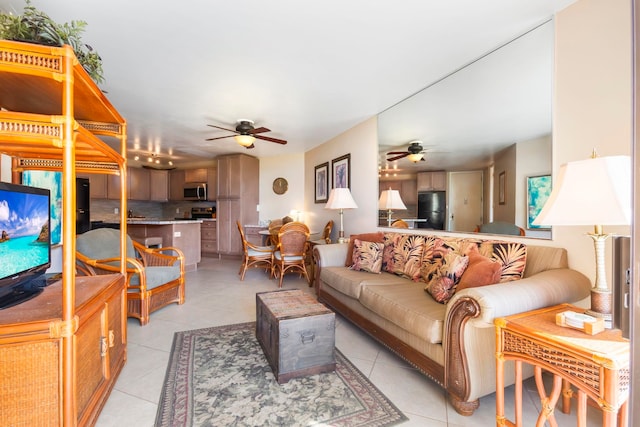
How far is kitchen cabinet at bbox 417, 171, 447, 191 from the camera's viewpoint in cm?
273

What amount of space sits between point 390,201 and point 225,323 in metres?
2.29

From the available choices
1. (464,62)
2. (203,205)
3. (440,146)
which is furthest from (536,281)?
(203,205)

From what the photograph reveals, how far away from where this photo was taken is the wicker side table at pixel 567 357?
2.90 ft

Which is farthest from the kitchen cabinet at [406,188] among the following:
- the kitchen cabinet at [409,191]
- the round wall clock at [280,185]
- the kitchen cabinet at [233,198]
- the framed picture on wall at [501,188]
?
the kitchen cabinet at [233,198]

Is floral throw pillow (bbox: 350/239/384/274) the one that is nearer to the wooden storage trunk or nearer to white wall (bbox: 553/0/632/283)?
the wooden storage trunk

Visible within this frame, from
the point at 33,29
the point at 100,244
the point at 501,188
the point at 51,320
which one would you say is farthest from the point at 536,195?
the point at 100,244

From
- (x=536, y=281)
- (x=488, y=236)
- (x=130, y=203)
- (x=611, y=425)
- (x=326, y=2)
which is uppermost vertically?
(x=326, y=2)

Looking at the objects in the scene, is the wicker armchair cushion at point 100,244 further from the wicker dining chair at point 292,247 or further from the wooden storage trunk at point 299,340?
the wooden storage trunk at point 299,340


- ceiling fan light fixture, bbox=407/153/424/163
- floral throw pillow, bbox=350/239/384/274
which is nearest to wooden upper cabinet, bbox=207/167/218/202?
floral throw pillow, bbox=350/239/384/274

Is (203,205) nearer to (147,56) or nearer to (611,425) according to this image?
(147,56)

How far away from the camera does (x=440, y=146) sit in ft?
9.04

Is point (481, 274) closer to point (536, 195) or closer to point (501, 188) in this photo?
point (536, 195)

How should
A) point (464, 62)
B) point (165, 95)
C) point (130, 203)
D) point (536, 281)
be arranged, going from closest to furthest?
1. point (536, 281)
2. point (464, 62)
3. point (165, 95)
4. point (130, 203)

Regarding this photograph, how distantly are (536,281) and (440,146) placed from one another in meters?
1.70
